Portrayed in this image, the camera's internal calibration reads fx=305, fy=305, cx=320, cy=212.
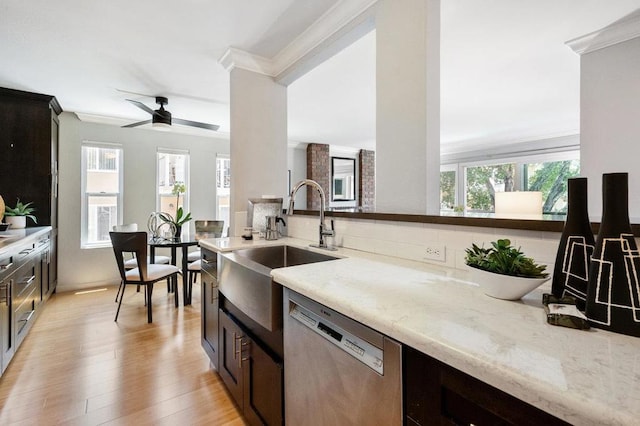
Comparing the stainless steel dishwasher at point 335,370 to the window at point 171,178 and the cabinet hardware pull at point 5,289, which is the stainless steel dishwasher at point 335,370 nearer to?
the cabinet hardware pull at point 5,289

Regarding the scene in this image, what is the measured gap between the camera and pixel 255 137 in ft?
8.75

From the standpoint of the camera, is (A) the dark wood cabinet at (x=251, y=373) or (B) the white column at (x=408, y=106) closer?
(A) the dark wood cabinet at (x=251, y=373)

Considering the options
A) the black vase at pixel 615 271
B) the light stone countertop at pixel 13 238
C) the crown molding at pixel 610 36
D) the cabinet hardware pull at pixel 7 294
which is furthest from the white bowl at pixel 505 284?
the cabinet hardware pull at pixel 7 294

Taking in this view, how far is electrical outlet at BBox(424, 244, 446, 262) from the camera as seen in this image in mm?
1308

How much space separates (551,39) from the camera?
2.38 metres

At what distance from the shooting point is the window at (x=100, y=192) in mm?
4355

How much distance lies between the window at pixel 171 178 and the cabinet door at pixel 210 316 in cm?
305

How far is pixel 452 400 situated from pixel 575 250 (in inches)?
20.8

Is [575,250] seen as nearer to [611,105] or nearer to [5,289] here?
[611,105]

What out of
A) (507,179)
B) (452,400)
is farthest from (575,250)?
(507,179)

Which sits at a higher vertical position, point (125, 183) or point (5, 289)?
point (125, 183)

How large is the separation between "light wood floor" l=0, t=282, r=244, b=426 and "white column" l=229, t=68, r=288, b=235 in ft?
3.70

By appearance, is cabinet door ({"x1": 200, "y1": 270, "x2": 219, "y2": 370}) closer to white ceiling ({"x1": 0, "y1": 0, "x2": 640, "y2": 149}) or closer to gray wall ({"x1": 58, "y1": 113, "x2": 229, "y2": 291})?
white ceiling ({"x1": 0, "y1": 0, "x2": 640, "y2": 149})

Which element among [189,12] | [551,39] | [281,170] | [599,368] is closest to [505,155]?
[551,39]
